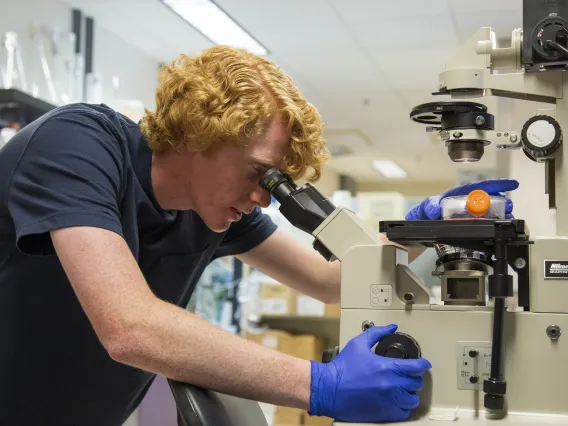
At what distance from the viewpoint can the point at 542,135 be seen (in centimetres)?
120

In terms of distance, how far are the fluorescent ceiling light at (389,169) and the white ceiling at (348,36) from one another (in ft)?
9.53

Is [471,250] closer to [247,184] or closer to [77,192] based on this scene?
[247,184]

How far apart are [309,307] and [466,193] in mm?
3549

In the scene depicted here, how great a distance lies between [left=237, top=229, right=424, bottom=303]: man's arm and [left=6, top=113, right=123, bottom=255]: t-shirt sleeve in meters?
0.53

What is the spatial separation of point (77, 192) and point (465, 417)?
0.69 metres

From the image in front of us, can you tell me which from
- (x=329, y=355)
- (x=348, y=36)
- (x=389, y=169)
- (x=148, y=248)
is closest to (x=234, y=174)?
(x=148, y=248)

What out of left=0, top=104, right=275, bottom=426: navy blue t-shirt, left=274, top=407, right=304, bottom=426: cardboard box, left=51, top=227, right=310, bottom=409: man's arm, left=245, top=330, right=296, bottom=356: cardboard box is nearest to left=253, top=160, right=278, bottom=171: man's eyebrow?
left=0, top=104, right=275, bottom=426: navy blue t-shirt

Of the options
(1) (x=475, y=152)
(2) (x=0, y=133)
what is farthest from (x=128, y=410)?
(2) (x=0, y=133)

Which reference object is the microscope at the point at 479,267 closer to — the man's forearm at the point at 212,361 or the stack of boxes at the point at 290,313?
the man's forearm at the point at 212,361

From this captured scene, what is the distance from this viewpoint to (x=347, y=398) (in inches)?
42.9

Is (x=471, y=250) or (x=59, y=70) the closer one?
(x=471, y=250)

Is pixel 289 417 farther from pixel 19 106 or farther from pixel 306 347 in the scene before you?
pixel 19 106

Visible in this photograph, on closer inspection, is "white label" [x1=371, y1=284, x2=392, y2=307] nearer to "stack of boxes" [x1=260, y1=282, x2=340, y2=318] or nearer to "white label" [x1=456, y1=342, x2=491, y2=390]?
"white label" [x1=456, y1=342, x2=491, y2=390]

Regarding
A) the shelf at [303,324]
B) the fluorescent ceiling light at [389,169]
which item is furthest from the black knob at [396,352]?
the fluorescent ceiling light at [389,169]
